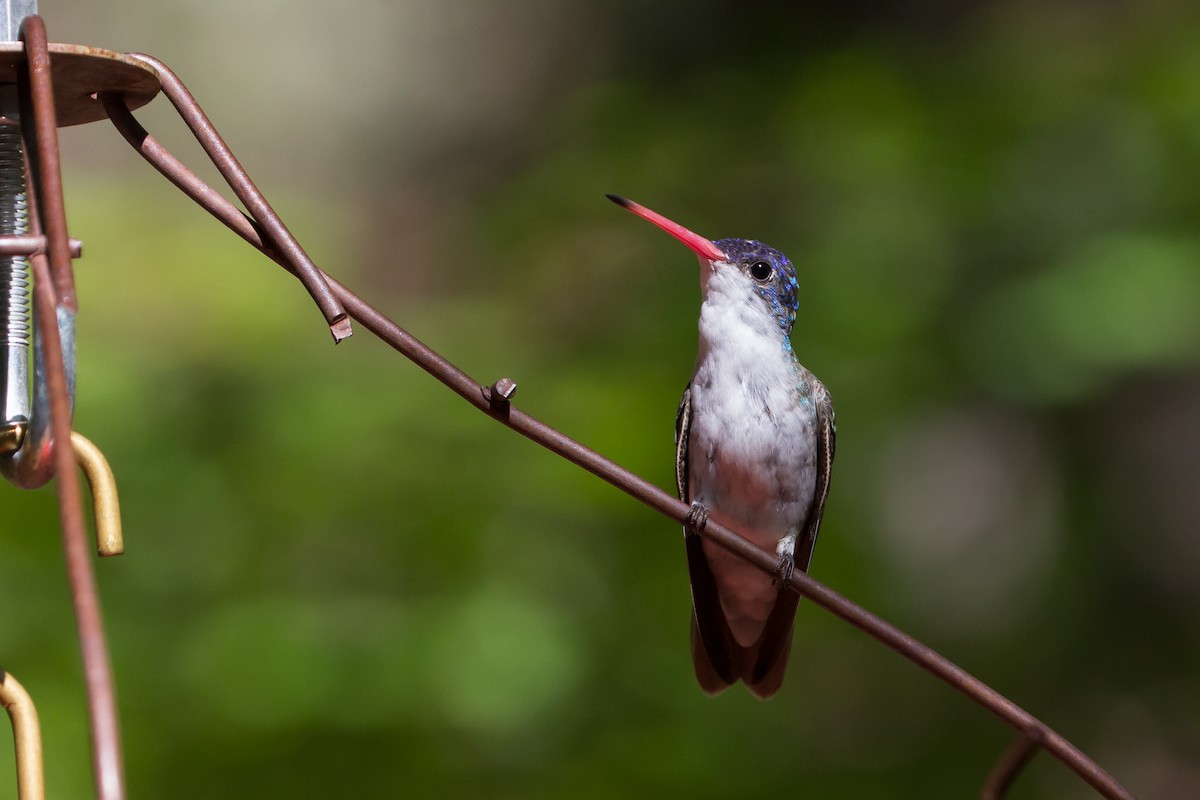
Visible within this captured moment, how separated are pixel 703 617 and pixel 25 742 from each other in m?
2.25

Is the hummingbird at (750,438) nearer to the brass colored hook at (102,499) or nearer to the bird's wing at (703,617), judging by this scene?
the bird's wing at (703,617)

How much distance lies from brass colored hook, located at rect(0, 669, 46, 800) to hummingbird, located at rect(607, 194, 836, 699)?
6.75 ft

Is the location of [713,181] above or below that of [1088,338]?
above

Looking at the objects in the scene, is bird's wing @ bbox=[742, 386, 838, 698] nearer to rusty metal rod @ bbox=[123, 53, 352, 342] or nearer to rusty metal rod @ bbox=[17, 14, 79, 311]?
rusty metal rod @ bbox=[123, 53, 352, 342]

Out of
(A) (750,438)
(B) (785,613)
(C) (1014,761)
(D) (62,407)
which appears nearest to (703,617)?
(B) (785,613)

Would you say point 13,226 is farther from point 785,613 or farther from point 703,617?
point 785,613

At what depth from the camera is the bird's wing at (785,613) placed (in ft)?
10.8

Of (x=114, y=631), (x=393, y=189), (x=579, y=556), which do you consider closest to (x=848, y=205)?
(x=579, y=556)

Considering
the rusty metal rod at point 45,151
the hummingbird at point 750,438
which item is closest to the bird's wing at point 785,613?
the hummingbird at point 750,438

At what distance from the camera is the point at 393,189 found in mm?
9789

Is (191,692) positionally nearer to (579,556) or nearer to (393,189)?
(579,556)

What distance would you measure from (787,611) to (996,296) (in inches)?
80.3

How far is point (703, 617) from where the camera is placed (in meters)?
3.35

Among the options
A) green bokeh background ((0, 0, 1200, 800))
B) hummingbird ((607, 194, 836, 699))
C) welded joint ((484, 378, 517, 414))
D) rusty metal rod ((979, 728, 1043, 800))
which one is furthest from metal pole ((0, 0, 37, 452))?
green bokeh background ((0, 0, 1200, 800))
